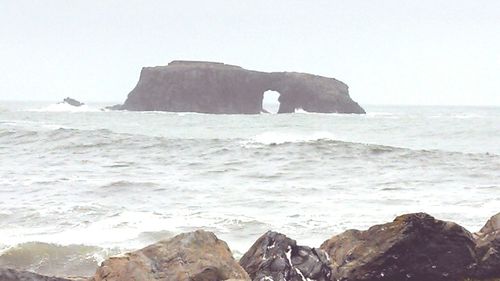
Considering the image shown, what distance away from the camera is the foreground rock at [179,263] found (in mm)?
6848

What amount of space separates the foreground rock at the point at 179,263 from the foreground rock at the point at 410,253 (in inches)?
64.0

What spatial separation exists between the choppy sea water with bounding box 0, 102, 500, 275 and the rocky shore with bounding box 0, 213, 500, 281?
11.5ft

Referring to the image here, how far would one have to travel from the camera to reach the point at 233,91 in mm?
114188

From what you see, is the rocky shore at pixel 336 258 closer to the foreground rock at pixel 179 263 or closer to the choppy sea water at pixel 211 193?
the foreground rock at pixel 179 263

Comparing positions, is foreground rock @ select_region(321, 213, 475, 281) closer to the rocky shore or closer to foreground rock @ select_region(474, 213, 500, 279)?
the rocky shore

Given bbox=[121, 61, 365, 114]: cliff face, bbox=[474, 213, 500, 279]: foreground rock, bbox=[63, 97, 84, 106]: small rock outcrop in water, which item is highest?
bbox=[121, 61, 365, 114]: cliff face

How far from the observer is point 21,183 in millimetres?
20016

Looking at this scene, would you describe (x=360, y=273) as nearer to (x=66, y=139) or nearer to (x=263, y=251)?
(x=263, y=251)

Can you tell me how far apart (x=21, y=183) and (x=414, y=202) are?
41.9 ft

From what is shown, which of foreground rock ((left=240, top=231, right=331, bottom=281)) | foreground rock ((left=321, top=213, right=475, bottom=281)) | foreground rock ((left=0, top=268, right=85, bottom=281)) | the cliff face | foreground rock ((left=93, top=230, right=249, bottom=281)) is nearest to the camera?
foreground rock ((left=0, top=268, right=85, bottom=281))

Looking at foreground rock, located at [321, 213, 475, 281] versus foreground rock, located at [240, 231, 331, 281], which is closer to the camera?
foreground rock, located at [240, 231, 331, 281]

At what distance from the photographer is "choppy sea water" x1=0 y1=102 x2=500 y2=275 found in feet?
40.8

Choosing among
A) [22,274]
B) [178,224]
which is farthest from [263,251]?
[178,224]

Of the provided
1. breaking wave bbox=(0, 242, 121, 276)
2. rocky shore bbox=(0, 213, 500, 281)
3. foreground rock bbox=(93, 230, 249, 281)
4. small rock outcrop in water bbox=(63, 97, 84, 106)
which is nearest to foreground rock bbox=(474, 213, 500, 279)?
rocky shore bbox=(0, 213, 500, 281)
